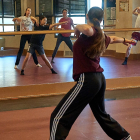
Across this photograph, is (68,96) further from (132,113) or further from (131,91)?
(131,91)

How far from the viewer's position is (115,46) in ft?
31.3

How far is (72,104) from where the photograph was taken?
2.20 m

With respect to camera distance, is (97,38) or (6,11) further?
(6,11)

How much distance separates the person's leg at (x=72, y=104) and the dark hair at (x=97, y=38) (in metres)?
0.18

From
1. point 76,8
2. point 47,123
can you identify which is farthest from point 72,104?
point 76,8

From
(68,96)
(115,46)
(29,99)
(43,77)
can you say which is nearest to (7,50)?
(115,46)

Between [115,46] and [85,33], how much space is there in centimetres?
758

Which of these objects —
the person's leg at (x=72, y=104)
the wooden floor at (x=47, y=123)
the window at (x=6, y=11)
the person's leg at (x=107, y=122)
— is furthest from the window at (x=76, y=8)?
the person's leg at (x=72, y=104)

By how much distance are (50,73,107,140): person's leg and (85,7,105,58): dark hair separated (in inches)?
7.2

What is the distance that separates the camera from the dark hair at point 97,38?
217 centimetres

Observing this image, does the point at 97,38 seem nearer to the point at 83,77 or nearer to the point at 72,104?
the point at 83,77

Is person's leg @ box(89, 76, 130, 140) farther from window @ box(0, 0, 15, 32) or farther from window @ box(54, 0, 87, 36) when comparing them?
window @ box(0, 0, 15, 32)

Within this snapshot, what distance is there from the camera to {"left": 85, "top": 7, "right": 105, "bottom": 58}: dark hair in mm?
2168

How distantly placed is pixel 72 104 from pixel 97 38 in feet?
1.84
